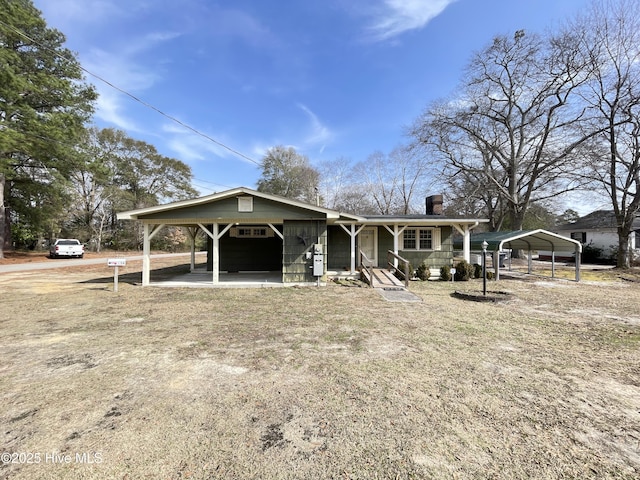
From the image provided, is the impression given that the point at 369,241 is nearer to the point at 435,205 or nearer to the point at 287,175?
the point at 435,205

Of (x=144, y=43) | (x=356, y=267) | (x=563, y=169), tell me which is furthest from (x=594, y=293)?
(x=144, y=43)

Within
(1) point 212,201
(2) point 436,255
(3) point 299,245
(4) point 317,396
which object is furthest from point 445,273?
(4) point 317,396

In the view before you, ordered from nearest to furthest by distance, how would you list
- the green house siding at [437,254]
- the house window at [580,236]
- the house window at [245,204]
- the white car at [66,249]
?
the house window at [245,204] → the green house siding at [437,254] → the white car at [66,249] → the house window at [580,236]

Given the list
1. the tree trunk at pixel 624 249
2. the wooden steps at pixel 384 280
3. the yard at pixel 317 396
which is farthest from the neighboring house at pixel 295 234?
the tree trunk at pixel 624 249

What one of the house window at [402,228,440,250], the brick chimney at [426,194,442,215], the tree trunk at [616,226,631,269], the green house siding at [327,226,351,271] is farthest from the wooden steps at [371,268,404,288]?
the tree trunk at [616,226,631,269]

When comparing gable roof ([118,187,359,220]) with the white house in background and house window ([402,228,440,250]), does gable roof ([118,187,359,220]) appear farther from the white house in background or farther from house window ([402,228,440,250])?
the white house in background

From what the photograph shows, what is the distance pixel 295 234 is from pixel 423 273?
223 inches

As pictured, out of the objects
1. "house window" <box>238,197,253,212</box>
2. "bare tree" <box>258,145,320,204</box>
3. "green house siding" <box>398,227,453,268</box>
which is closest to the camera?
"house window" <box>238,197,253,212</box>

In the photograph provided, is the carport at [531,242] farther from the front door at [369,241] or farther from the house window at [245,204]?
the house window at [245,204]

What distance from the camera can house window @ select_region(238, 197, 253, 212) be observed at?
32.2 feet

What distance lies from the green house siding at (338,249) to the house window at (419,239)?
2.57 metres

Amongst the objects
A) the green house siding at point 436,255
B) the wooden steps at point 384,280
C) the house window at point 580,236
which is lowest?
the wooden steps at point 384,280

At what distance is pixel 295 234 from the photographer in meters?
10.2

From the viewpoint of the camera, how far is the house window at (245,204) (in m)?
9.82
